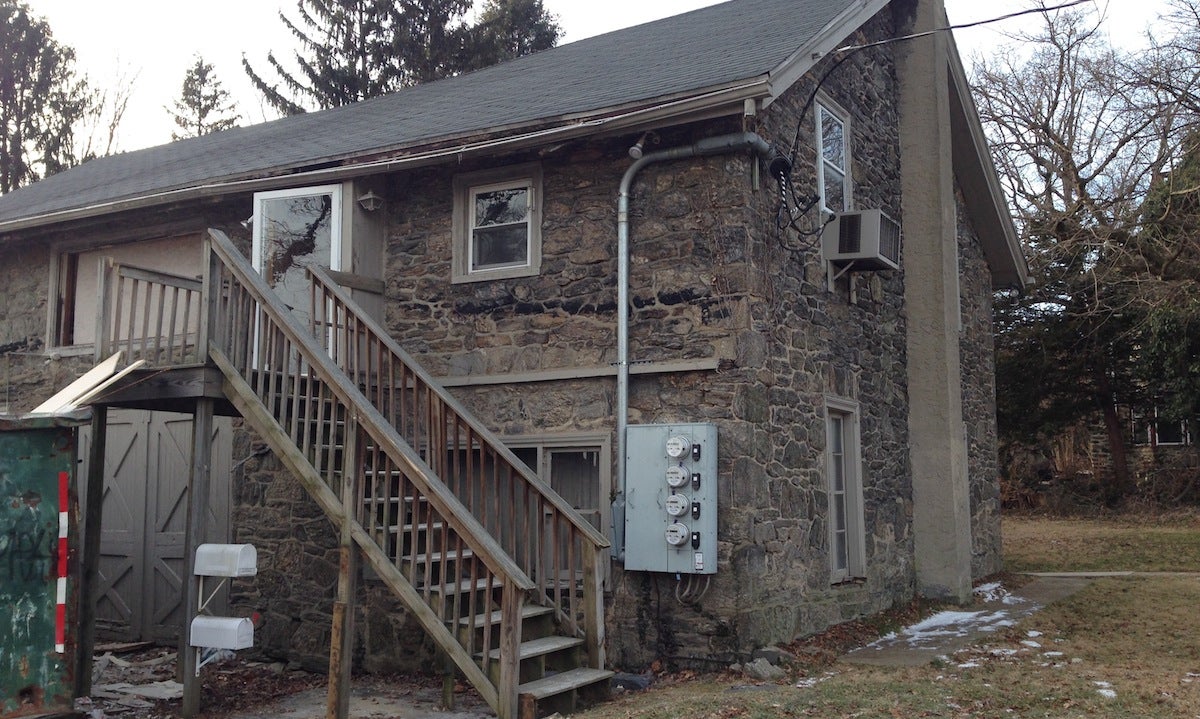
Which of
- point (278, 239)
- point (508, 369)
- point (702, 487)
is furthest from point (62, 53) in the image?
point (702, 487)

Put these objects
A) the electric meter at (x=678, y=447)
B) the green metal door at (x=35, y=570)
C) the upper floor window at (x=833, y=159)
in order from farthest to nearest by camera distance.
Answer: the upper floor window at (x=833, y=159), the electric meter at (x=678, y=447), the green metal door at (x=35, y=570)

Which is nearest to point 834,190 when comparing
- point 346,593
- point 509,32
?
point 346,593

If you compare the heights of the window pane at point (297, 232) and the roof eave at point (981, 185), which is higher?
the roof eave at point (981, 185)

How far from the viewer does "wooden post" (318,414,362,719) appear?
708 cm

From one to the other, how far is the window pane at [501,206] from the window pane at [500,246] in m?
0.07

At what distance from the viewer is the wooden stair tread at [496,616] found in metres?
6.93

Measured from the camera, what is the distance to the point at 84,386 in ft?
26.0

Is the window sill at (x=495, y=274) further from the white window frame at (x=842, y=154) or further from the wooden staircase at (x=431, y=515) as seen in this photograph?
the white window frame at (x=842, y=154)

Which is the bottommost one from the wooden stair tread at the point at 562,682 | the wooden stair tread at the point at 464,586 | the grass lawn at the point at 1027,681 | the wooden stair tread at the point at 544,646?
the grass lawn at the point at 1027,681

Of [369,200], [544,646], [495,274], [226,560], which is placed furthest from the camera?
[369,200]

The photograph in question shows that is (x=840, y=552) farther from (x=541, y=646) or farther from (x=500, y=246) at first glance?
(x=500, y=246)

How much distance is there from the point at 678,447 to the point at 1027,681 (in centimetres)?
297

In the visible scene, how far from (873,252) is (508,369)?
3485 millimetres

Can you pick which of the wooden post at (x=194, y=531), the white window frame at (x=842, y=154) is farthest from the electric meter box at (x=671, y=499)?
the wooden post at (x=194, y=531)
